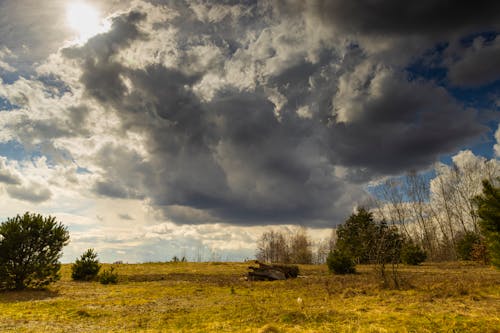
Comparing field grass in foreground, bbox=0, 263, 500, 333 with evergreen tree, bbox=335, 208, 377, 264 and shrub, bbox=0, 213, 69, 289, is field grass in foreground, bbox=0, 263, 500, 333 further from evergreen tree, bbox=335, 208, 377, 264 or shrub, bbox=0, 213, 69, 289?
evergreen tree, bbox=335, 208, 377, 264

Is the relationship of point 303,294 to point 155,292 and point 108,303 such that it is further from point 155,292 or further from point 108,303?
point 108,303

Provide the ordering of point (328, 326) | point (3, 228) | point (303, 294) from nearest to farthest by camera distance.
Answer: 1. point (328, 326)
2. point (303, 294)
3. point (3, 228)

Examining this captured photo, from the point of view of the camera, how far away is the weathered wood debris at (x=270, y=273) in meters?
22.5

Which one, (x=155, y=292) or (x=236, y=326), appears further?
(x=155, y=292)

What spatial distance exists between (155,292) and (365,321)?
441 inches

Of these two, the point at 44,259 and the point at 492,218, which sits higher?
the point at 492,218

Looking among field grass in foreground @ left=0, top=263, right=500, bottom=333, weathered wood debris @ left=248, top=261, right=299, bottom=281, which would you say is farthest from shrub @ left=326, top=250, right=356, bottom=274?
field grass in foreground @ left=0, top=263, right=500, bottom=333

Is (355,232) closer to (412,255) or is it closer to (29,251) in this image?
(412,255)

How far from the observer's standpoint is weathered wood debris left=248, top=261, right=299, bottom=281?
22.5 m

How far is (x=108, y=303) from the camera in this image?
12.9 meters

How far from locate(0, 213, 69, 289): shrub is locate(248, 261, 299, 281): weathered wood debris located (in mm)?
12536

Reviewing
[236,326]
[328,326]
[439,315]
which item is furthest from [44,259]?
[439,315]

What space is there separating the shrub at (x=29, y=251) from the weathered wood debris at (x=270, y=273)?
12.5 meters

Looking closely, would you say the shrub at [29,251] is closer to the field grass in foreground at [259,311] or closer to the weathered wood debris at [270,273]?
the field grass in foreground at [259,311]
